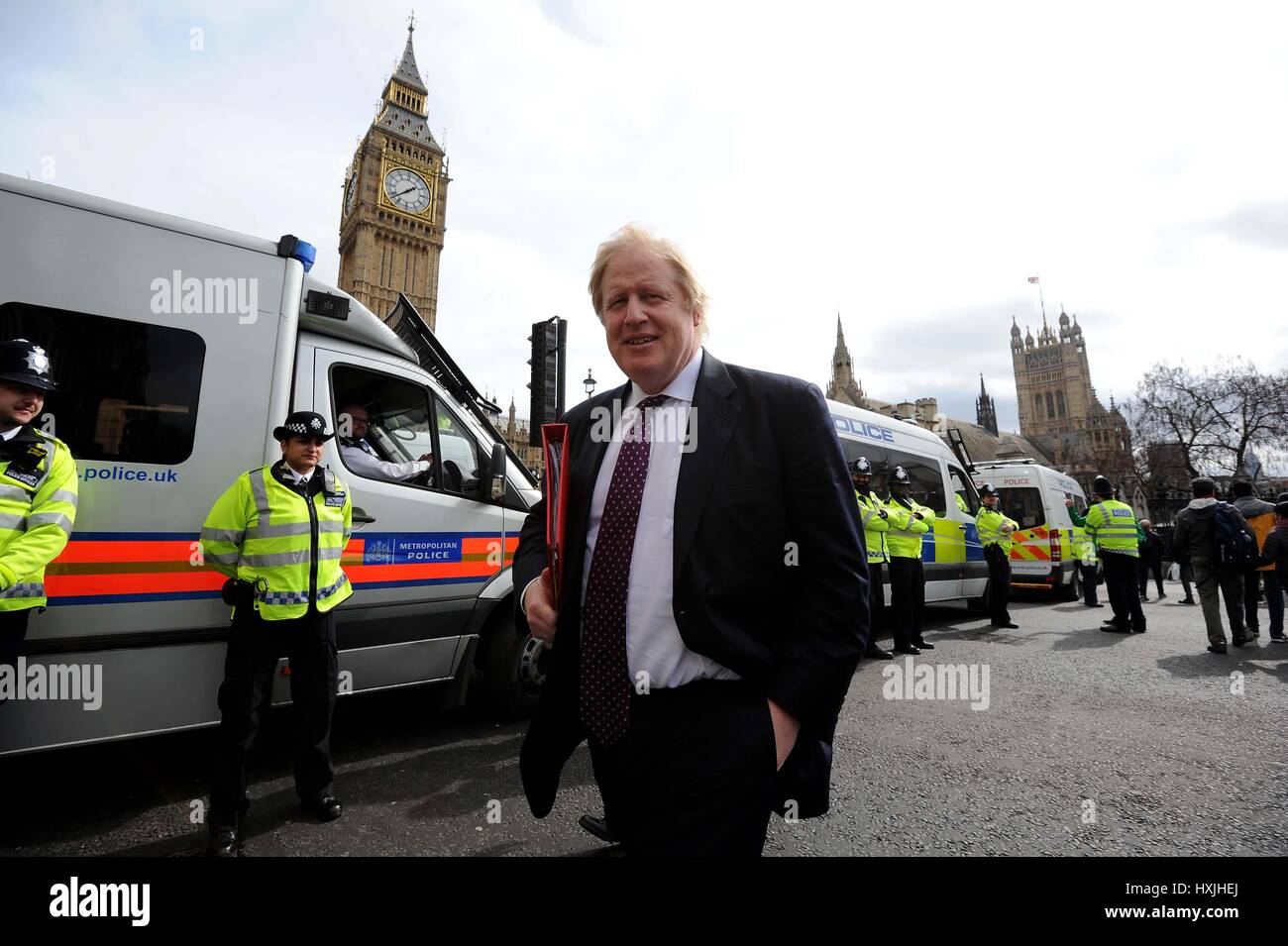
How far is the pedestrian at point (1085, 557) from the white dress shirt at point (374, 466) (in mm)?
10810

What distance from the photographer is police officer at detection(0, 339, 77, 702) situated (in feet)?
→ 7.23

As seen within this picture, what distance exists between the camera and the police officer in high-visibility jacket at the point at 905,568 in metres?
6.64

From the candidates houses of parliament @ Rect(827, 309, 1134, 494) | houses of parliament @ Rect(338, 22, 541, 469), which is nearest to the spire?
houses of parliament @ Rect(338, 22, 541, 469)

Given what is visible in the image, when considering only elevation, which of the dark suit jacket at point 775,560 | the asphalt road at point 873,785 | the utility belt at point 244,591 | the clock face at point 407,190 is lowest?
the asphalt road at point 873,785

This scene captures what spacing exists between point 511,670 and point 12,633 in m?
2.38

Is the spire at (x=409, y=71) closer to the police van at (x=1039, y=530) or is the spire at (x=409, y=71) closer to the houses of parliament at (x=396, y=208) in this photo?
the houses of parliament at (x=396, y=208)

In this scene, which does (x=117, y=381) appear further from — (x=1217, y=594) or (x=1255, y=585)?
(x=1255, y=585)

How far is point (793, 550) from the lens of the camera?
1.23 metres

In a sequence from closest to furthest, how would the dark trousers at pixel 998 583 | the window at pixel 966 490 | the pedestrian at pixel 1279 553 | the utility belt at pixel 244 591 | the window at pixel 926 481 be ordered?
the utility belt at pixel 244 591
the pedestrian at pixel 1279 553
the window at pixel 926 481
the dark trousers at pixel 998 583
the window at pixel 966 490

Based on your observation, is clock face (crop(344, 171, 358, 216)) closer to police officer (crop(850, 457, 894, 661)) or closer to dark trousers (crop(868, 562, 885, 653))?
police officer (crop(850, 457, 894, 661))

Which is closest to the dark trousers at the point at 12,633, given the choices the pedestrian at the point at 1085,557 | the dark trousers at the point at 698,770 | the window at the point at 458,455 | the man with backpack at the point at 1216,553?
the window at the point at 458,455

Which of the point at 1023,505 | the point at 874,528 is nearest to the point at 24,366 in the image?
the point at 874,528

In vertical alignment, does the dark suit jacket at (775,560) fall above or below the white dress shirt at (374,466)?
below
